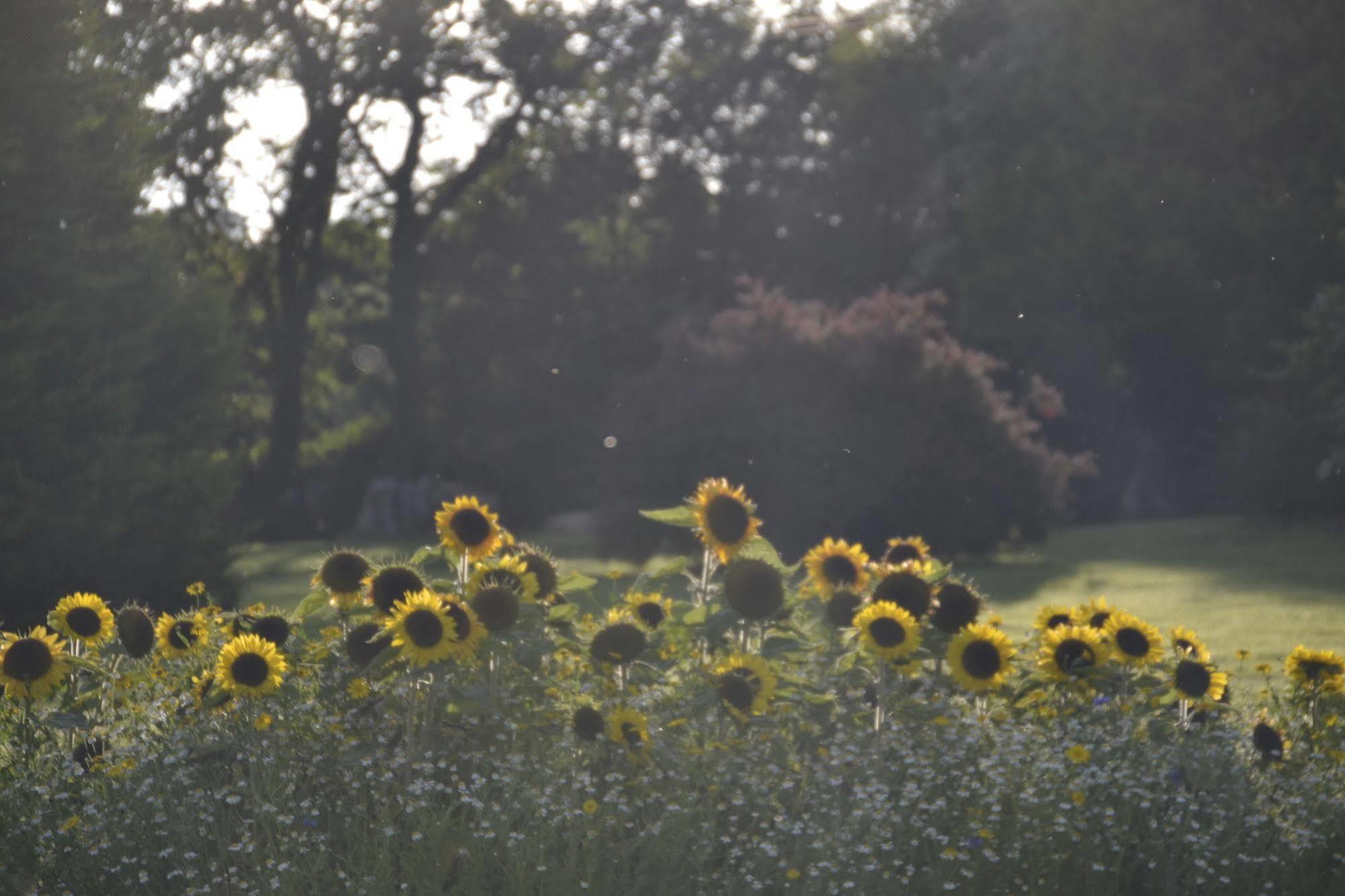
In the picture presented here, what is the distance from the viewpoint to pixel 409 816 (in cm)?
425

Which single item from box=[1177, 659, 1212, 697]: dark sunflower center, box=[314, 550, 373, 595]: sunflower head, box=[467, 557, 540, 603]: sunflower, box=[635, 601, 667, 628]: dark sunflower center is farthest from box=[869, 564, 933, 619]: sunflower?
box=[314, 550, 373, 595]: sunflower head

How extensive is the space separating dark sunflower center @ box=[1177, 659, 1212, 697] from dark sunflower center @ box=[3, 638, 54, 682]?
4237 millimetres

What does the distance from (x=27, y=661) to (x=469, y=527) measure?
5.57 feet

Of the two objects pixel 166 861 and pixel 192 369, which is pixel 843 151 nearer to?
pixel 192 369

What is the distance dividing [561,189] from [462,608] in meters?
26.4

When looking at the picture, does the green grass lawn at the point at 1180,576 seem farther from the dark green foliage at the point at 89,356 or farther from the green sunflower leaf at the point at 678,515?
the green sunflower leaf at the point at 678,515

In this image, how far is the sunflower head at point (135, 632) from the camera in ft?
18.4

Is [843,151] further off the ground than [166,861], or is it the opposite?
[843,151]

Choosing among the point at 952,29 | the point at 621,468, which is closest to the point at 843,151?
the point at 952,29

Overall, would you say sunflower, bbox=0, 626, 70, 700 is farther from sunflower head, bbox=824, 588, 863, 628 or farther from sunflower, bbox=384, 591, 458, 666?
sunflower head, bbox=824, 588, 863, 628

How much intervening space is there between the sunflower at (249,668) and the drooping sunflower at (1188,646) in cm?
351

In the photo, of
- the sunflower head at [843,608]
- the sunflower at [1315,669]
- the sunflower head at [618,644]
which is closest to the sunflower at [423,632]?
the sunflower head at [618,644]

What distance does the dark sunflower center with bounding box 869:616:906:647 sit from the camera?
4.80 m

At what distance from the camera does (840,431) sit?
1662 centimetres
